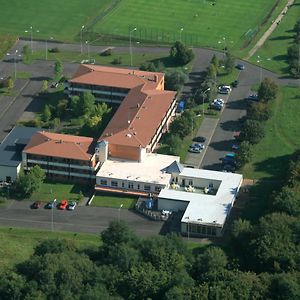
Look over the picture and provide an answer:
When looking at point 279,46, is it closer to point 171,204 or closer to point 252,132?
point 252,132

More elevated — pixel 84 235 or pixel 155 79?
pixel 155 79

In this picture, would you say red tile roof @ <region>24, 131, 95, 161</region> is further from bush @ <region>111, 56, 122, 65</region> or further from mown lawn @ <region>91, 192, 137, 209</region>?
bush @ <region>111, 56, 122, 65</region>

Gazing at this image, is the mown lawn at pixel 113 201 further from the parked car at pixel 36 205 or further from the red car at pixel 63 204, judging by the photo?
the parked car at pixel 36 205

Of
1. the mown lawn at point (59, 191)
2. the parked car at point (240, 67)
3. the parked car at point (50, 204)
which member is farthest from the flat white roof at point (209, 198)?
the parked car at point (240, 67)

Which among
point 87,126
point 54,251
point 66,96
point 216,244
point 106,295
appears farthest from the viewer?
point 66,96

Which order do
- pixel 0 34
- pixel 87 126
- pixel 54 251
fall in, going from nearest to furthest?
pixel 54 251 → pixel 87 126 → pixel 0 34

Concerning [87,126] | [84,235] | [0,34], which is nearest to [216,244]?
[84,235]

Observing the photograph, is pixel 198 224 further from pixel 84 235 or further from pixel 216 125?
pixel 216 125
